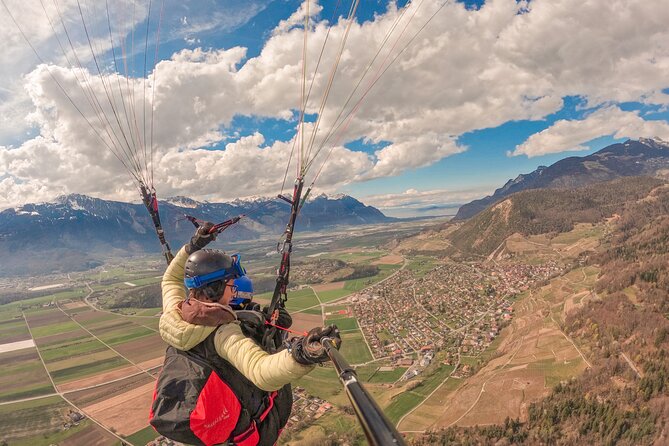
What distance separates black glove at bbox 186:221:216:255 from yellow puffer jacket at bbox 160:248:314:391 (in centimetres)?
215

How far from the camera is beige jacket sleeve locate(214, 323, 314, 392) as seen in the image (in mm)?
3043

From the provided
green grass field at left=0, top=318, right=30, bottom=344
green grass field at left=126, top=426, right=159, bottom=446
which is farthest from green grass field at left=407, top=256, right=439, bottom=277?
green grass field at left=0, top=318, right=30, bottom=344

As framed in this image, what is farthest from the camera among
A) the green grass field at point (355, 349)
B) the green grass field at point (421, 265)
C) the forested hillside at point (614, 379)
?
the green grass field at point (421, 265)

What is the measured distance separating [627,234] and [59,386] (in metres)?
205

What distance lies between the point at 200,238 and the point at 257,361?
4125 millimetres

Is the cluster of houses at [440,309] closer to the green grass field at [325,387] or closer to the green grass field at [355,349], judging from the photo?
the green grass field at [355,349]

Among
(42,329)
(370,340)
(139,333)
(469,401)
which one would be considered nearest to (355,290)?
(370,340)

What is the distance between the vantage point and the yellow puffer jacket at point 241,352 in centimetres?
306

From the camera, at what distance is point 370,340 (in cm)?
7175

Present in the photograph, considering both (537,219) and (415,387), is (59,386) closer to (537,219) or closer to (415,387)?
(415,387)

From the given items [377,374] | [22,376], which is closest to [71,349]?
[22,376]

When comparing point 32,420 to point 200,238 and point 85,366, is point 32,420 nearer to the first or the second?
point 85,366

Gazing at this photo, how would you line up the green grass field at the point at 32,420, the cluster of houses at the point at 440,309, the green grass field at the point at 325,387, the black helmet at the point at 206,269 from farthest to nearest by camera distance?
the cluster of houses at the point at 440,309 < the green grass field at the point at 32,420 < the green grass field at the point at 325,387 < the black helmet at the point at 206,269

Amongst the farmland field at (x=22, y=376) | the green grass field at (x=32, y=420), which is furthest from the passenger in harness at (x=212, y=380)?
the farmland field at (x=22, y=376)
